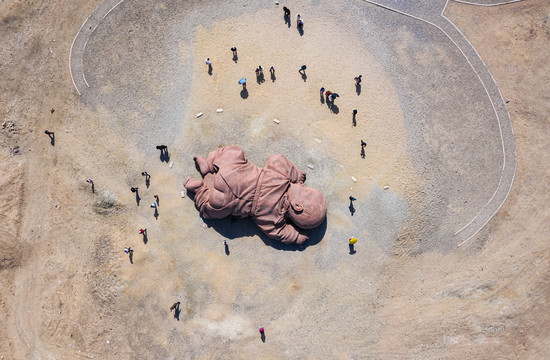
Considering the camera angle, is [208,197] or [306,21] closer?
[208,197]

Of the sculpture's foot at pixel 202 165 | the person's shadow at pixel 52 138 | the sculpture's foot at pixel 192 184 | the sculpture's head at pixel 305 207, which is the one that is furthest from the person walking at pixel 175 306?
the person's shadow at pixel 52 138

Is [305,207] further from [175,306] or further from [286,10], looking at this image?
[286,10]

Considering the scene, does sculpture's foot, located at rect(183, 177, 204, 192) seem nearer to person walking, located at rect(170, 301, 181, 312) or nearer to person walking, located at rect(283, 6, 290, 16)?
person walking, located at rect(170, 301, 181, 312)

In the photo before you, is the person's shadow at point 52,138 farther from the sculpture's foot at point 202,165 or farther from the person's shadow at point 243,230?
the person's shadow at point 243,230

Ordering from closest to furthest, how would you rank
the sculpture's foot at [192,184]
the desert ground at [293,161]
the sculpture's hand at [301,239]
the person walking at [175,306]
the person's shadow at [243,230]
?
the sculpture's foot at [192,184]
the sculpture's hand at [301,239]
the person walking at [175,306]
the desert ground at [293,161]
the person's shadow at [243,230]

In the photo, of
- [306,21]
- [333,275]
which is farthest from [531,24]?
[333,275]

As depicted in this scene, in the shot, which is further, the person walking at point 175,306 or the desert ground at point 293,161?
the desert ground at point 293,161

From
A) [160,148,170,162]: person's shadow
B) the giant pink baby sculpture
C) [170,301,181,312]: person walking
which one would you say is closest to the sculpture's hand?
the giant pink baby sculpture

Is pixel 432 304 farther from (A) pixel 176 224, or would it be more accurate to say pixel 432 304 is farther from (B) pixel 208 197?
(A) pixel 176 224
